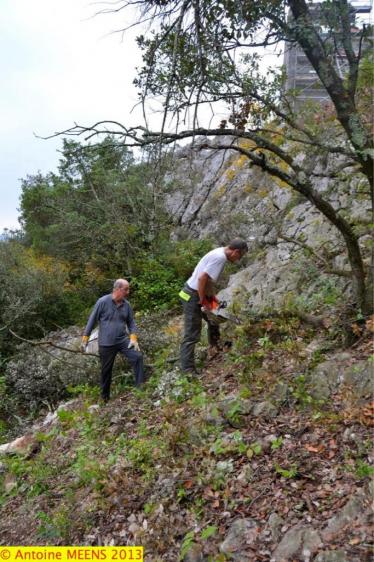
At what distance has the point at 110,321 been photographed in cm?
647

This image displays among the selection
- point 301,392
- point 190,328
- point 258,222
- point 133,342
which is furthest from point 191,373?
point 258,222

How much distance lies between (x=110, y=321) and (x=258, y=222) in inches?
242

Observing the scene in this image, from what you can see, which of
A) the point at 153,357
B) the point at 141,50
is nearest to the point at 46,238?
the point at 153,357

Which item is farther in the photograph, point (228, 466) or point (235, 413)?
point (235, 413)

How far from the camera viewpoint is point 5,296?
520 inches

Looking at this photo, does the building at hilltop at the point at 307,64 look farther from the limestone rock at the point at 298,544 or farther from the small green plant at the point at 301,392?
the limestone rock at the point at 298,544

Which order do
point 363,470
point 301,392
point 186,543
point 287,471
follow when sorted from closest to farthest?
point 363,470 → point 186,543 → point 287,471 → point 301,392

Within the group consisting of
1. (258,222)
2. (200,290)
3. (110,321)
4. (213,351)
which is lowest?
(213,351)

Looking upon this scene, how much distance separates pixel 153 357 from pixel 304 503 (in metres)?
4.79

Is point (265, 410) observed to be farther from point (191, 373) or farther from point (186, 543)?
point (191, 373)

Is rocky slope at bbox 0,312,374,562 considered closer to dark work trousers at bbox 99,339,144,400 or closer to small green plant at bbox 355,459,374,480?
small green plant at bbox 355,459,374,480

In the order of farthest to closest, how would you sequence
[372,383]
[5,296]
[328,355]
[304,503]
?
1. [5,296]
2. [328,355]
3. [372,383]
4. [304,503]

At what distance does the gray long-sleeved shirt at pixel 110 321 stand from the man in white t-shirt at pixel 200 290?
0.89 metres

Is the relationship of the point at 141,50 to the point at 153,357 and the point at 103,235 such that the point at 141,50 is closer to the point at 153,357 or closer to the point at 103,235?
the point at 153,357
